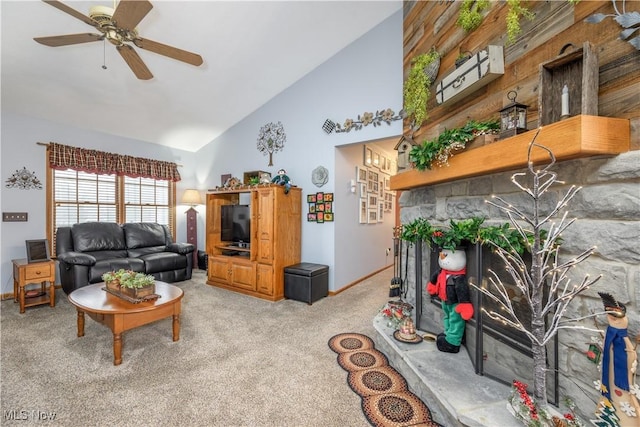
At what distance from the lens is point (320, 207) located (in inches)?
160

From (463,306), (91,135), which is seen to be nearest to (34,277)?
(91,135)

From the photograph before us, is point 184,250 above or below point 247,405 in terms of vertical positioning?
above

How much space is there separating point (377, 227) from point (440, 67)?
3.40 meters

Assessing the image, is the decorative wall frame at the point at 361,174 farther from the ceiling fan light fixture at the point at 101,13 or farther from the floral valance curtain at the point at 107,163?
the floral valance curtain at the point at 107,163

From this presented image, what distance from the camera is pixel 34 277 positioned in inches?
129

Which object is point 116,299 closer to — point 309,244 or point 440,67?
point 309,244

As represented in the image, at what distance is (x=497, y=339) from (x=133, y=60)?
3.53m

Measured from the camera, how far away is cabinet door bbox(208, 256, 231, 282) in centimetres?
427

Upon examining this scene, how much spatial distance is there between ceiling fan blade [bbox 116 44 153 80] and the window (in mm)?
2935

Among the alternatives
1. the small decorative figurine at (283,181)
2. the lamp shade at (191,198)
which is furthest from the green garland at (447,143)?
the lamp shade at (191,198)

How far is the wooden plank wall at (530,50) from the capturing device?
1.11 m

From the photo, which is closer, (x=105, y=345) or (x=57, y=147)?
(x=105, y=345)

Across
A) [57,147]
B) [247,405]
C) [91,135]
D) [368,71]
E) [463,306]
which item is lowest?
[247,405]

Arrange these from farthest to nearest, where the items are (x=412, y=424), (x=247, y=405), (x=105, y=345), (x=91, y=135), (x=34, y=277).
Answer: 1. (x=91, y=135)
2. (x=34, y=277)
3. (x=105, y=345)
4. (x=247, y=405)
5. (x=412, y=424)
